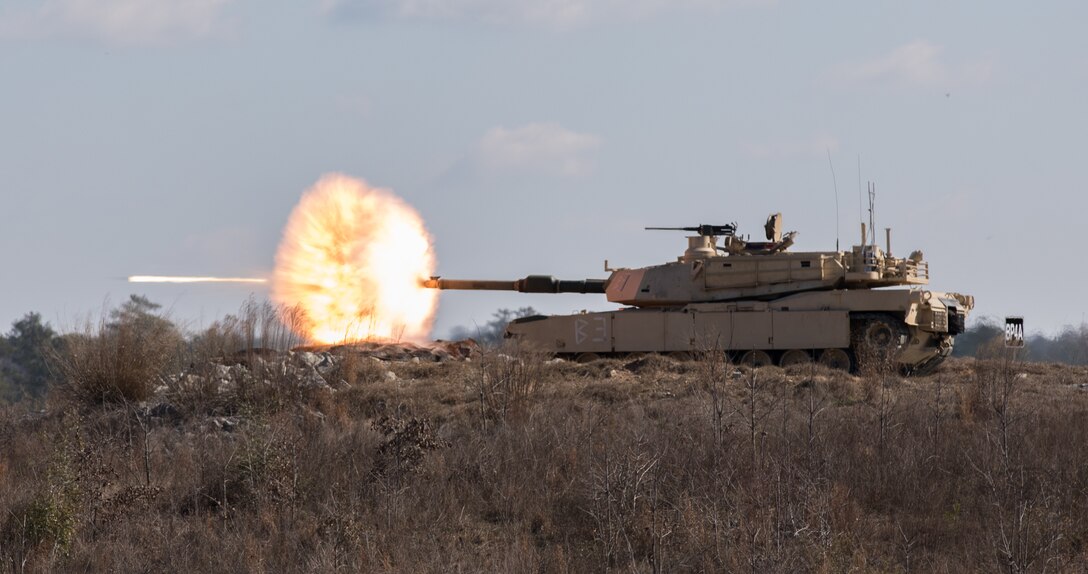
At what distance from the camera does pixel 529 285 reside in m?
30.2

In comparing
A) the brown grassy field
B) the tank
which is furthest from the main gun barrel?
the brown grassy field

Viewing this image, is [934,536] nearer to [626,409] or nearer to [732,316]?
[626,409]

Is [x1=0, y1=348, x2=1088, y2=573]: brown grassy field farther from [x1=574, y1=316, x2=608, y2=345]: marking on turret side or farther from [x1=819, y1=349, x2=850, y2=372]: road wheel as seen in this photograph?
[x1=574, y1=316, x2=608, y2=345]: marking on turret side

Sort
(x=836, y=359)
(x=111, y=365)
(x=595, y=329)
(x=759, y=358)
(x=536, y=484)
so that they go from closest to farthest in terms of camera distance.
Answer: (x=536, y=484)
(x=111, y=365)
(x=836, y=359)
(x=759, y=358)
(x=595, y=329)

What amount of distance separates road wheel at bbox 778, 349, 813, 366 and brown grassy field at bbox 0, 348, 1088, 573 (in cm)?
653

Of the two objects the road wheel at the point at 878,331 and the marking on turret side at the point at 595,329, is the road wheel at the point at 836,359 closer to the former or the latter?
the road wheel at the point at 878,331

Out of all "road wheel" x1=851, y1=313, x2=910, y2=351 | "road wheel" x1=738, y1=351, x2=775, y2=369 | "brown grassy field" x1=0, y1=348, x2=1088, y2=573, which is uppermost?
"road wheel" x1=851, y1=313, x2=910, y2=351

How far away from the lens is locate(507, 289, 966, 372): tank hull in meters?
26.5

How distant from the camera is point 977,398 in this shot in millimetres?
19828

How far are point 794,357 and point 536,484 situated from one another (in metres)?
13.5

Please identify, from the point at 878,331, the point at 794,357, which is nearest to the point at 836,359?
the point at 794,357

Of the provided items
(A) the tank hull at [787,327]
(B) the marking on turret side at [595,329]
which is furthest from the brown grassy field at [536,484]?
(B) the marking on turret side at [595,329]

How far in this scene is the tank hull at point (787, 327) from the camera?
26.5 meters

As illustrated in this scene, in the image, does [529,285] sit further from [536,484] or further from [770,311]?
[536,484]
